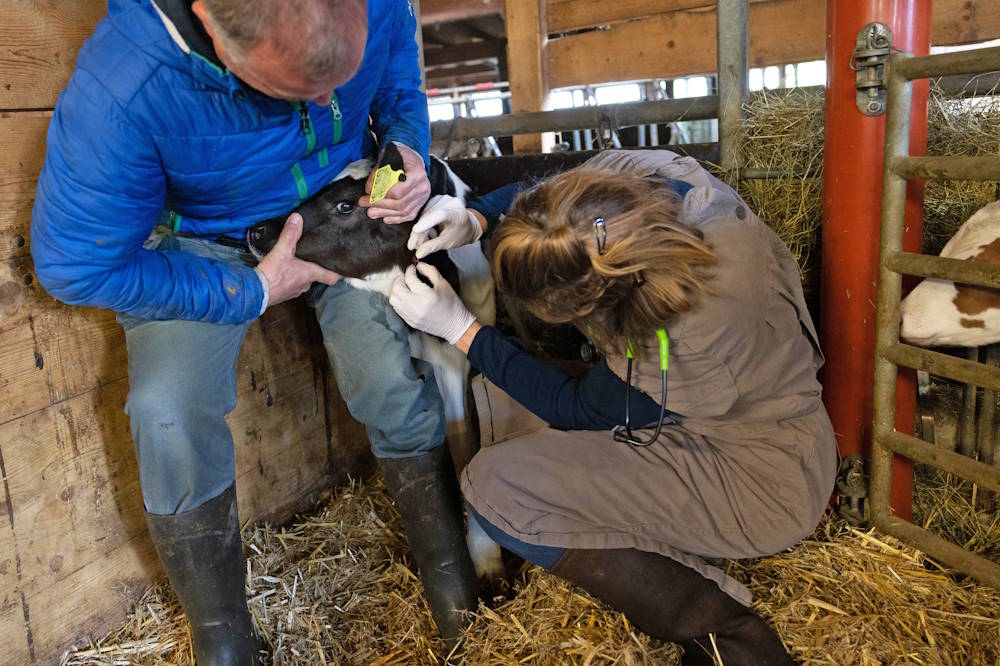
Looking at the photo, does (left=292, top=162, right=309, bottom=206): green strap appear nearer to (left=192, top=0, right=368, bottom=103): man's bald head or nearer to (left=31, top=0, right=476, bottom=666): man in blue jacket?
(left=31, top=0, right=476, bottom=666): man in blue jacket

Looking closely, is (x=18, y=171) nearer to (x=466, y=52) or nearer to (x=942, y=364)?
(x=942, y=364)

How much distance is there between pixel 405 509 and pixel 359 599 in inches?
13.0

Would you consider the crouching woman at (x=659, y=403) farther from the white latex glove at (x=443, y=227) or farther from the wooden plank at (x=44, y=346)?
the wooden plank at (x=44, y=346)

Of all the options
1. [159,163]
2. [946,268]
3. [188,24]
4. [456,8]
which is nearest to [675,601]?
[946,268]

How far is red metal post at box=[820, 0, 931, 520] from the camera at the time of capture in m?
2.17

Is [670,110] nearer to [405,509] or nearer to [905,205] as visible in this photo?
[905,205]

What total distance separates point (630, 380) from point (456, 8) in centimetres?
569

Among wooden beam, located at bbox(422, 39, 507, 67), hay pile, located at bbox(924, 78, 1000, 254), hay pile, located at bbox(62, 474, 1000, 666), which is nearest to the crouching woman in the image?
hay pile, located at bbox(62, 474, 1000, 666)

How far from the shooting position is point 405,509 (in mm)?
2285

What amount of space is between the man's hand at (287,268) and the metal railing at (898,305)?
1.55m

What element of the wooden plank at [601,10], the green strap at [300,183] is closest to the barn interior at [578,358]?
the green strap at [300,183]

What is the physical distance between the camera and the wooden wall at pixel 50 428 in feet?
6.27

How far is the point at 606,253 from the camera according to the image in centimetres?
162

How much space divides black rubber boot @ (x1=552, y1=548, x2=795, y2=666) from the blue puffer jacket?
106 cm
